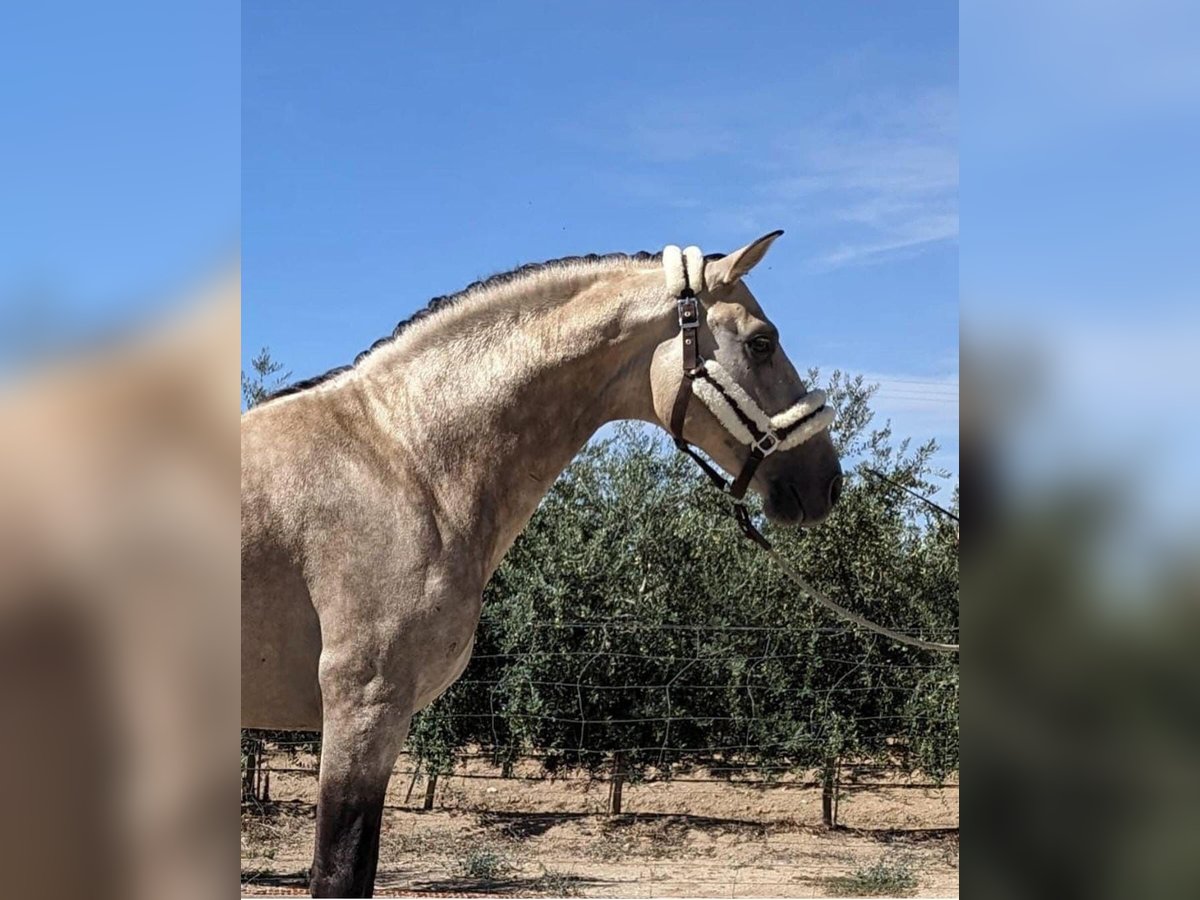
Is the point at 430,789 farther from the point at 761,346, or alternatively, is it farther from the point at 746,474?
the point at 761,346

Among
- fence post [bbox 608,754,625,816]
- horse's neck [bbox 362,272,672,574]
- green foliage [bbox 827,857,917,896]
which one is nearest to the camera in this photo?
horse's neck [bbox 362,272,672,574]

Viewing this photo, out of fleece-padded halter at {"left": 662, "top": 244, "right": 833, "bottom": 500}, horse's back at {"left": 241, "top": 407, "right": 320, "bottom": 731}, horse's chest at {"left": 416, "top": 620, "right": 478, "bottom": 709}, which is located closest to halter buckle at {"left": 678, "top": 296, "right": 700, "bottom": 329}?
fleece-padded halter at {"left": 662, "top": 244, "right": 833, "bottom": 500}

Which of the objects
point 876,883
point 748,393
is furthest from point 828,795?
point 748,393

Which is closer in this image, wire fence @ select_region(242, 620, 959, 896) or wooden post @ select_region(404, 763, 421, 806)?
wire fence @ select_region(242, 620, 959, 896)

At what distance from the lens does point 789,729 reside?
9859 millimetres

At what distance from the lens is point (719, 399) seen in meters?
3.00

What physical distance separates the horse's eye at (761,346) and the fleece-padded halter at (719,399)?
0.40 feet

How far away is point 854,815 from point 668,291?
8.98 meters

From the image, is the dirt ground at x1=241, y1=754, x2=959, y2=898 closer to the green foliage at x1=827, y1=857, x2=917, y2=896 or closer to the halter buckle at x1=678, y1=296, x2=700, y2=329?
the green foliage at x1=827, y1=857, x2=917, y2=896

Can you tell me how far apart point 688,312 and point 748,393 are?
30cm

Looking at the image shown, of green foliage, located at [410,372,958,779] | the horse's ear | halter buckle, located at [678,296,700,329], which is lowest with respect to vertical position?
green foliage, located at [410,372,958,779]

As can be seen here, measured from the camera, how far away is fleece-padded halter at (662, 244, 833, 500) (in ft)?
9.87
